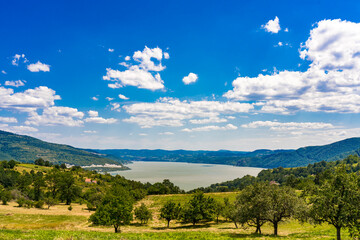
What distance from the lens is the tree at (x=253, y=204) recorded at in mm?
35562

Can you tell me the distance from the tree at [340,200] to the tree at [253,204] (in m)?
10.6

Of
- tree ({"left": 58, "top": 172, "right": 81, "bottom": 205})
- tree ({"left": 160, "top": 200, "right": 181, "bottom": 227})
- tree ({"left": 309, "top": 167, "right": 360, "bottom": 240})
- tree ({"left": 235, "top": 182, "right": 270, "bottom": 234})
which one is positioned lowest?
tree ({"left": 58, "top": 172, "right": 81, "bottom": 205})

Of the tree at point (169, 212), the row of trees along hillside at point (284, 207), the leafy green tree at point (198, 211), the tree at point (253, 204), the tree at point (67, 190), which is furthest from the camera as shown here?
the tree at point (67, 190)

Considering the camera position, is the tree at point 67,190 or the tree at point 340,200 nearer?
the tree at point 340,200

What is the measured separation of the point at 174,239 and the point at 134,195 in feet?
284

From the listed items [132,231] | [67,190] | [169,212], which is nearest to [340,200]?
[132,231]

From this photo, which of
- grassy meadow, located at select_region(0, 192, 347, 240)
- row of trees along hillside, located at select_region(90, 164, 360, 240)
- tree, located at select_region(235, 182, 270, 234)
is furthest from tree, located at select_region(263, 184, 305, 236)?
grassy meadow, located at select_region(0, 192, 347, 240)

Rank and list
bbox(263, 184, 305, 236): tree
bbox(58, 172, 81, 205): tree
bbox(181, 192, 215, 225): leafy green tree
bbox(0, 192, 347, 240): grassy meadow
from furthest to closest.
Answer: bbox(58, 172, 81, 205): tree < bbox(181, 192, 215, 225): leafy green tree < bbox(263, 184, 305, 236): tree < bbox(0, 192, 347, 240): grassy meadow

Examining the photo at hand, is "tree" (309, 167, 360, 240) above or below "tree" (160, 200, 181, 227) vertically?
above

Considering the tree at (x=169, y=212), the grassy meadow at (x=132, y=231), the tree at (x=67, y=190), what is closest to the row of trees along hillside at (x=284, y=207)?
the tree at (x=169, y=212)

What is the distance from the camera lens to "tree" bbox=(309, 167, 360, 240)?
2291 cm

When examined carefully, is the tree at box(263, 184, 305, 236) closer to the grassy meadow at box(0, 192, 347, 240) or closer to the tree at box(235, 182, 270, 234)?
the tree at box(235, 182, 270, 234)

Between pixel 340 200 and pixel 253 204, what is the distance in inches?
600

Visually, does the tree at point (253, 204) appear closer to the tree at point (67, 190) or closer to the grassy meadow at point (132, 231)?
the grassy meadow at point (132, 231)
